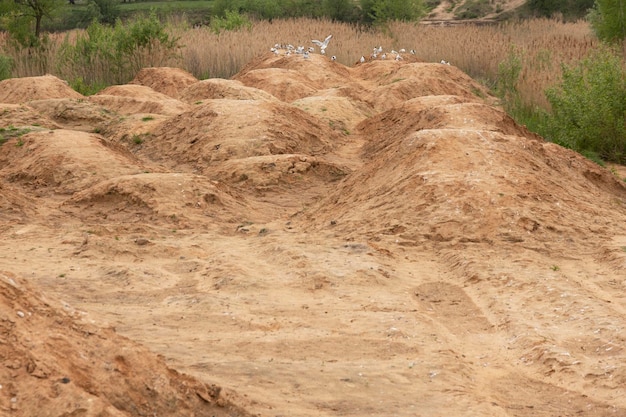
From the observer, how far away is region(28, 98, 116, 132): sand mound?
50.1 feet

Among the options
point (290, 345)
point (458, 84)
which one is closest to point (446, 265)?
point (290, 345)

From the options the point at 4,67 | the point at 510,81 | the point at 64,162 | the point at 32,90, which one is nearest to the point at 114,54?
the point at 4,67

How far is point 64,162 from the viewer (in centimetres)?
1161

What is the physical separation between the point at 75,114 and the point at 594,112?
7842mm

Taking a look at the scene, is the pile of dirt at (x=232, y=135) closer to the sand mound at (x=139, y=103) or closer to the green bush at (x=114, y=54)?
the sand mound at (x=139, y=103)

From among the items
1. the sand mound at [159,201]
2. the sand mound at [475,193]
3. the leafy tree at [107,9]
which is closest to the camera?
the sand mound at [475,193]

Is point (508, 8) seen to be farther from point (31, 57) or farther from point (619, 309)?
point (619, 309)

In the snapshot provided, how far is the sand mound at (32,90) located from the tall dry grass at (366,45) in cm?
287

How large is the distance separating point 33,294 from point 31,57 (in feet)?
57.5

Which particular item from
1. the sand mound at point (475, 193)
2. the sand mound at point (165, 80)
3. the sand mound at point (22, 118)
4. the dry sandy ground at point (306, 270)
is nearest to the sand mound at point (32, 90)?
the sand mound at point (22, 118)

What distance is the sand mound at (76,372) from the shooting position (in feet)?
12.3

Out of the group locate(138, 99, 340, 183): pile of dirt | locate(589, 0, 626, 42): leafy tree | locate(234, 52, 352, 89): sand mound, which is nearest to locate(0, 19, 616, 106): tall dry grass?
locate(589, 0, 626, 42): leafy tree

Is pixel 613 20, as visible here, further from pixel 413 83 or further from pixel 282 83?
pixel 282 83

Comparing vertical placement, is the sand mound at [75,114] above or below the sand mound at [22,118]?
below
